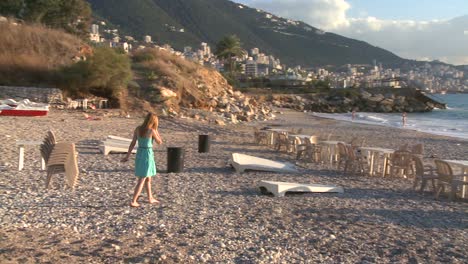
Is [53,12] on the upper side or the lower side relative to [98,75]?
upper

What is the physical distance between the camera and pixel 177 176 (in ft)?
32.0

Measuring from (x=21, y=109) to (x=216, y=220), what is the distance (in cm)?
1666

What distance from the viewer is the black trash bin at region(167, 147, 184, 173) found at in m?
10.1

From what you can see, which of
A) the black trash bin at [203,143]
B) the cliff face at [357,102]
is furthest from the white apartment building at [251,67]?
the black trash bin at [203,143]

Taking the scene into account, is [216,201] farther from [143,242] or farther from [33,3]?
[33,3]

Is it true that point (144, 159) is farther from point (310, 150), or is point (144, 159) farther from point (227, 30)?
point (227, 30)

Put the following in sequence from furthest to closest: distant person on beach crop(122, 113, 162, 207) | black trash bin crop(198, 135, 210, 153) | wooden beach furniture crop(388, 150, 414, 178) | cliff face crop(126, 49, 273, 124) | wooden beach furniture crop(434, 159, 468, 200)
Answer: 1. cliff face crop(126, 49, 273, 124)
2. black trash bin crop(198, 135, 210, 153)
3. wooden beach furniture crop(388, 150, 414, 178)
4. wooden beach furniture crop(434, 159, 468, 200)
5. distant person on beach crop(122, 113, 162, 207)

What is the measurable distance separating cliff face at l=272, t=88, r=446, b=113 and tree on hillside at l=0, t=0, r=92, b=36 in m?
26.7

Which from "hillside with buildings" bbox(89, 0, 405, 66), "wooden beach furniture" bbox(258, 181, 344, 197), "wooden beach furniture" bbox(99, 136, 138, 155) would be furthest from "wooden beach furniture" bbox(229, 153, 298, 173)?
"hillside with buildings" bbox(89, 0, 405, 66)

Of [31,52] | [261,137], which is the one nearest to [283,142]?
[261,137]

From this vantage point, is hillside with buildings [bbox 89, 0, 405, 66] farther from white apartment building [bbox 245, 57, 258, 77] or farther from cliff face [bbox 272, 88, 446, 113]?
cliff face [bbox 272, 88, 446, 113]

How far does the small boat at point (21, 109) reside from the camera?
19.9 meters

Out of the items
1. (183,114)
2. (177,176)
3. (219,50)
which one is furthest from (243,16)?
(177,176)

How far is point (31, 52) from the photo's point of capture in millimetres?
28844
